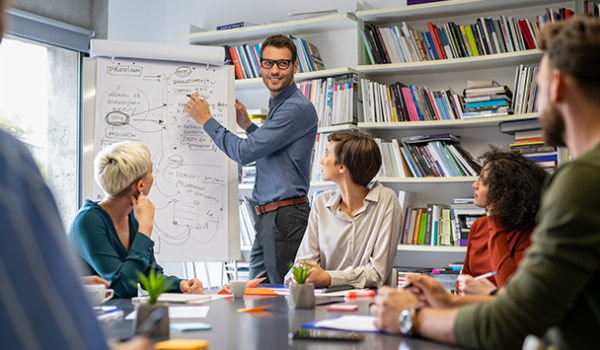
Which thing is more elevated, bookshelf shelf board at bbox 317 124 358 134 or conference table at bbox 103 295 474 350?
bookshelf shelf board at bbox 317 124 358 134

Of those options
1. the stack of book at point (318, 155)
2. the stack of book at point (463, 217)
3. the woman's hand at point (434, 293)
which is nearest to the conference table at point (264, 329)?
the woman's hand at point (434, 293)

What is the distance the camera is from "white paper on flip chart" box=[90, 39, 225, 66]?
3377 mm

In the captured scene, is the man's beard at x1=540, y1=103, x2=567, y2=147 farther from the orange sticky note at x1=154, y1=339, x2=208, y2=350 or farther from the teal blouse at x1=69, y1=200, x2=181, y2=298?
the teal blouse at x1=69, y1=200, x2=181, y2=298

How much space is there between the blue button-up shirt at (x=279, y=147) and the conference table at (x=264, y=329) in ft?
3.99

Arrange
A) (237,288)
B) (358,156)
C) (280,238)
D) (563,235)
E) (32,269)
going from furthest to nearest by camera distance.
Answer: (280,238), (358,156), (237,288), (563,235), (32,269)

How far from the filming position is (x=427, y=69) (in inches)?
156

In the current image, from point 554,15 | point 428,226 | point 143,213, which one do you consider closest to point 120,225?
point 143,213

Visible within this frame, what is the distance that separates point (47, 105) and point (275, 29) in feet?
5.32

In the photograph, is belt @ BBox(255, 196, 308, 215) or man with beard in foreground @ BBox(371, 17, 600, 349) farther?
belt @ BBox(255, 196, 308, 215)

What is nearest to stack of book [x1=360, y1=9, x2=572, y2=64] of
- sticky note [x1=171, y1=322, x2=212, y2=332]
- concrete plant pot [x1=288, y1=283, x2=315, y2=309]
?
concrete plant pot [x1=288, y1=283, x2=315, y2=309]

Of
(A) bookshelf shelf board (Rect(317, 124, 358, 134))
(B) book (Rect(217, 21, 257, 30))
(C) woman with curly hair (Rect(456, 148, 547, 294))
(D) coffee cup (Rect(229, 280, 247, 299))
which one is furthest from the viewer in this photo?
(B) book (Rect(217, 21, 257, 30))

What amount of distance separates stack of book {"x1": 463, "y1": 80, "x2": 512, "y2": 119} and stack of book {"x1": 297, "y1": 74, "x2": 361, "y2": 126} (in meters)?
0.68

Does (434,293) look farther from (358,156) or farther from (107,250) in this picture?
(358,156)

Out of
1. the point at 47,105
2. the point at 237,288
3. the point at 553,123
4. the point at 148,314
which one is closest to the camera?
the point at 553,123
